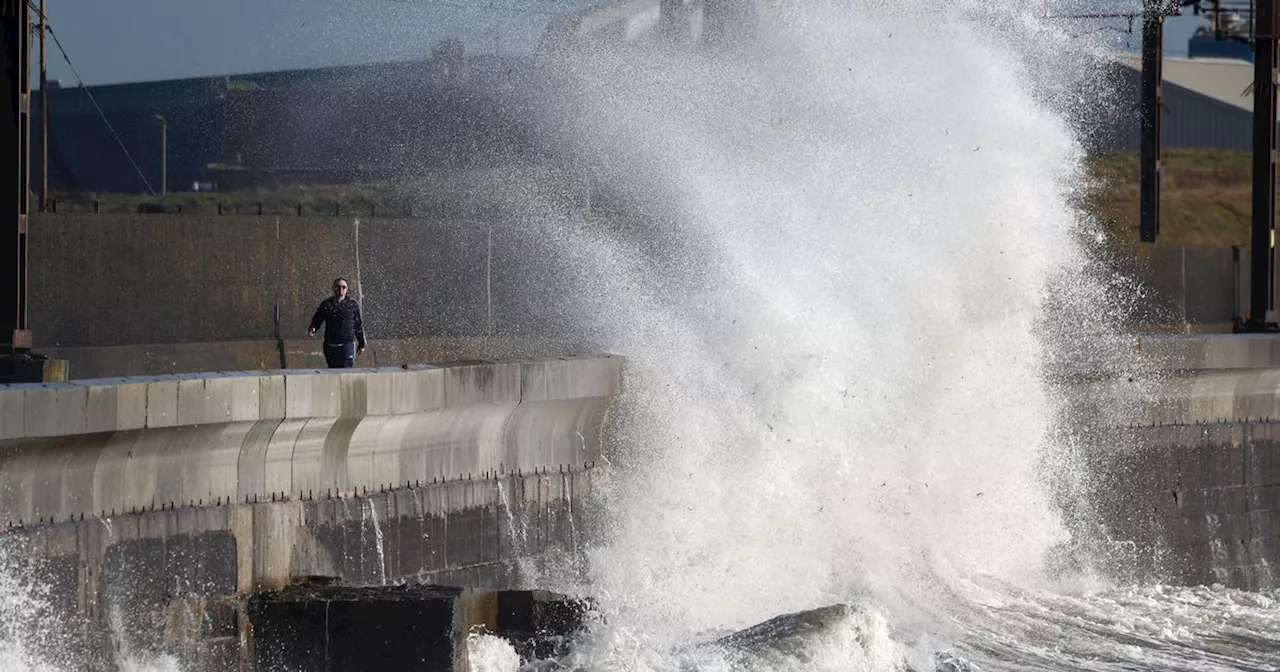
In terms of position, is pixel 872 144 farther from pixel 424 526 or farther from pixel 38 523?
pixel 38 523

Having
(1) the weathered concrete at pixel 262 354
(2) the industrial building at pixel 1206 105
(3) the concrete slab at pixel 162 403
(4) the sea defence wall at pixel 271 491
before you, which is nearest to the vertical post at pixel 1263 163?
(1) the weathered concrete at pixel 262 354

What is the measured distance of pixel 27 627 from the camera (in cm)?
839

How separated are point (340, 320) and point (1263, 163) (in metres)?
12.0

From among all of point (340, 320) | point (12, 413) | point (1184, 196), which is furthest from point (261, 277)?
point (1184, 196)

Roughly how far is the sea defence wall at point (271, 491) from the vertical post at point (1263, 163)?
11.3m

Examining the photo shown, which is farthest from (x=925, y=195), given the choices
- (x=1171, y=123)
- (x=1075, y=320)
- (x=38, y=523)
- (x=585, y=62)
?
(x=1171, y=123)

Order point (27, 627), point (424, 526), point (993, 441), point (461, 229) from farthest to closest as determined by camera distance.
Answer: point (461, 229)
point (993, 441)
point (424, 526)
point (27, 627)

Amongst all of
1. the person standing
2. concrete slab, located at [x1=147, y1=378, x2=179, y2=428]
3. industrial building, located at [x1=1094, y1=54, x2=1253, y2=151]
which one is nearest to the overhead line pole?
the person standing

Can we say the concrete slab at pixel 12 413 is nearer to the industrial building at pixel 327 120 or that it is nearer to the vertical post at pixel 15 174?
the vertical post at pixel 15 174

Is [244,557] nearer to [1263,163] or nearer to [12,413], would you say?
[12,413]

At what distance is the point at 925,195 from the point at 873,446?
279 cm

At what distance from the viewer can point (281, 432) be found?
10219mm

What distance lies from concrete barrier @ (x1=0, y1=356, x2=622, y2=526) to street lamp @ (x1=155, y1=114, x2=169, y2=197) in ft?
55.8

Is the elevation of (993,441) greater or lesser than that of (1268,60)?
lesser
